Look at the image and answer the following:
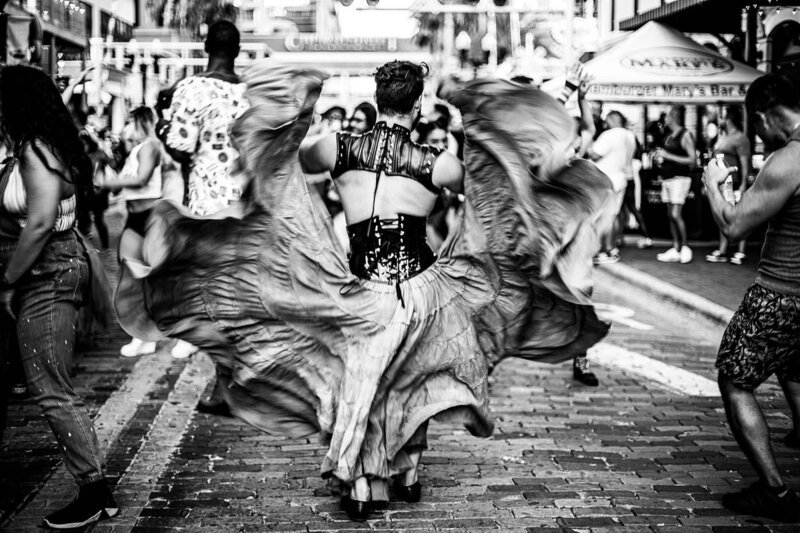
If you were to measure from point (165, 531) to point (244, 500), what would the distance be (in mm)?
515

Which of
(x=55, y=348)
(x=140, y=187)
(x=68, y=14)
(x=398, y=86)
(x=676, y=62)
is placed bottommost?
(x=55, y=348)

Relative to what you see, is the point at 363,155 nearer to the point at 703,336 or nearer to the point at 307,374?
the point at 307,374

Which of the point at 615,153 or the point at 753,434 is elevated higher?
the point at 615,153

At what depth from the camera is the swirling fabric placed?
168 inches

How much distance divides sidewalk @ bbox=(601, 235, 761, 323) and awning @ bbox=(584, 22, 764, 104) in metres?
2.31

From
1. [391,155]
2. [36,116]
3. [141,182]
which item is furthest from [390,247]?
[141,182]

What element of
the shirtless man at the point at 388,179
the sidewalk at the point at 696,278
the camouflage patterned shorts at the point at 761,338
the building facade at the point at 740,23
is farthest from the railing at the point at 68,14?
the camouflage patterned shorts at the point at 761,338

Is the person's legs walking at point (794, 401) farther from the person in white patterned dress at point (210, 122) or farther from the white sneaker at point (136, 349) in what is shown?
the white sneaker at point (136, 349)

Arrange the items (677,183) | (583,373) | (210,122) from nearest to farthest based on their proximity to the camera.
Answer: (210,122) < (583,373) < (677,183)

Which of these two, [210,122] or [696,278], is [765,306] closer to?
[210,122]

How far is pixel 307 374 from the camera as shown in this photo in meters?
4.48

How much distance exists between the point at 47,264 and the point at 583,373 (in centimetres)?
429

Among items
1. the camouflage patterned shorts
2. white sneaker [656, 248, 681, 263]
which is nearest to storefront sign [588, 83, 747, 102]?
white sneaker [656, 248, 681, 263]

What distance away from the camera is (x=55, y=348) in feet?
13.7
